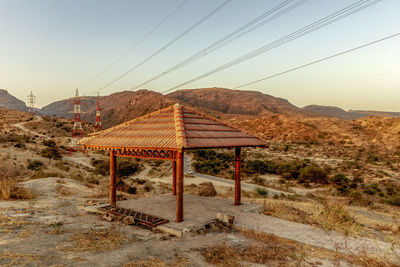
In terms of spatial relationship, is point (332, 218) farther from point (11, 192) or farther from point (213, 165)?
point (213, 165)

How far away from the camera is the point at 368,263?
6348mm

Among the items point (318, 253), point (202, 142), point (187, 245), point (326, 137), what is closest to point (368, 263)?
point (318, 253)

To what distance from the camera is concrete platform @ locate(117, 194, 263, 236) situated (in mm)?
9002

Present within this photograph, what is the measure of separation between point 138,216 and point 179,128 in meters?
3.77

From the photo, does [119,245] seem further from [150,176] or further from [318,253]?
[150,176]

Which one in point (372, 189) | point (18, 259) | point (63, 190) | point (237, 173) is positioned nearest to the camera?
point (18, 259)

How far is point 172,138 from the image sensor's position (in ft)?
31.3

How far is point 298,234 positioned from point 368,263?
2523 millimetres

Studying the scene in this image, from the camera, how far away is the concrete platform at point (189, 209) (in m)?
9.00

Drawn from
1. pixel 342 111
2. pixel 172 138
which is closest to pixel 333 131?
pixel 172 138

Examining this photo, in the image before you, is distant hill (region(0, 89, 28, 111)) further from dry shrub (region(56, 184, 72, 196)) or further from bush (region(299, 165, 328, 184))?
bush (region(299, 165, 328, 184))

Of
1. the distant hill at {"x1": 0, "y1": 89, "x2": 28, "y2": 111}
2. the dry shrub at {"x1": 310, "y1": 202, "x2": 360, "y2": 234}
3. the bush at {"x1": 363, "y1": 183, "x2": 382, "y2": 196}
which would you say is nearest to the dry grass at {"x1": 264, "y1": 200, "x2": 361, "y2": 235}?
the dry shrub at {"x1": 310, "y1": 202, "x2": 360, "y2": 234}

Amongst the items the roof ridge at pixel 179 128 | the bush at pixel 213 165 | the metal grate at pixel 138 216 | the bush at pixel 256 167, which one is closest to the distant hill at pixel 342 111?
the bush at pixel 213 165

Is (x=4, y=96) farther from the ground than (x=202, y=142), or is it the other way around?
(x=4, y=96)
